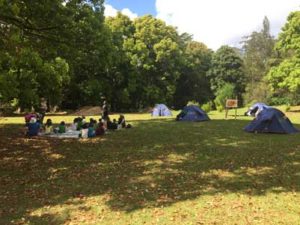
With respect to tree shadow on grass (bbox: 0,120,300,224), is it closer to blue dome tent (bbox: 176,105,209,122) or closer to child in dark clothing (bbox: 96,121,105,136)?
child in dark clothing (bbox: 96,121,105,136)

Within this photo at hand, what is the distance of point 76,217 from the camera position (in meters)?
7.43

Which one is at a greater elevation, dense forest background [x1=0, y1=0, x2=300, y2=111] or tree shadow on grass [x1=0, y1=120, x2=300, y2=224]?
dense forest background [x1=0, y1=0, x2=300, y2=111]

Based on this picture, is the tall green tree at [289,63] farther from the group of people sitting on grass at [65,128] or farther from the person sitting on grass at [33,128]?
the person sitting on grass at [33,128]

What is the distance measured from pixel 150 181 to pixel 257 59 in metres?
61.0

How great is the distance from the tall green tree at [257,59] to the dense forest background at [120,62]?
15 centimetres

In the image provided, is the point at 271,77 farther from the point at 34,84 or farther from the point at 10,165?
the point at 10,165

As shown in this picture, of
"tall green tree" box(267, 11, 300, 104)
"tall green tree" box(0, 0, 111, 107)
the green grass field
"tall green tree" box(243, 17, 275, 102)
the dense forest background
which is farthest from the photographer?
"tall green tree" box(243, 17, 275, 102)

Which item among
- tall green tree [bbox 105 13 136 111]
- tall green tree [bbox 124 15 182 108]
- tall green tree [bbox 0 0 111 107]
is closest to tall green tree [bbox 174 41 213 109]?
Answer: tall green tree [bbox 124 15 182 108]

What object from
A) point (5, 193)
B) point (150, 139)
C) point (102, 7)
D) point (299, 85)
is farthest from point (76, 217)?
point (299, 85)

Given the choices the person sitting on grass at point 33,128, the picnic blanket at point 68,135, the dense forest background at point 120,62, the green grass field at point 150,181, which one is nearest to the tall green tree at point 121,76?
the dense forest background at point 120,62

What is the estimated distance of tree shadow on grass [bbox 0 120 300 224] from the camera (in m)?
8.38

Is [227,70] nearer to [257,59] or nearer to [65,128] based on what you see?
[257,59]

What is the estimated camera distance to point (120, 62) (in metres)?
43.4

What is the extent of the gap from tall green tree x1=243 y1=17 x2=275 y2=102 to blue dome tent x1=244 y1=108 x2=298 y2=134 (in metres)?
36.0
